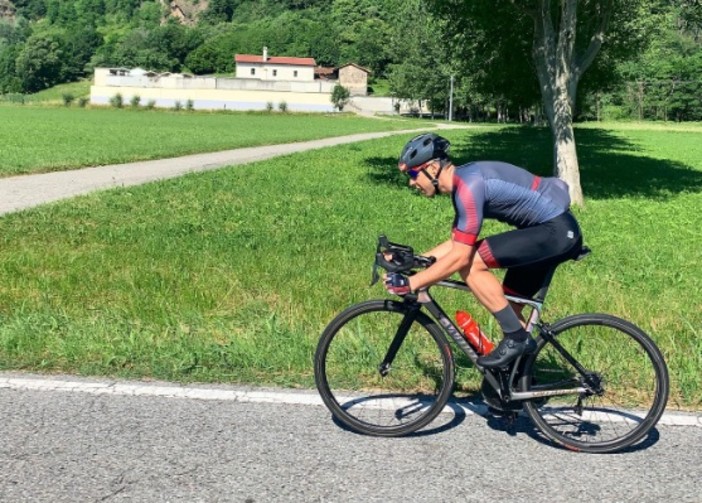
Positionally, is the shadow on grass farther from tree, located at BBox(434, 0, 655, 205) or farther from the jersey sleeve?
the jersey sleeve

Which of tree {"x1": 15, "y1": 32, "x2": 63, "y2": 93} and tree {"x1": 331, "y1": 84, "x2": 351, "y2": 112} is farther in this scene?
tree {"x1": 15, "y1": 32, "x2": 63, "y2": 93}

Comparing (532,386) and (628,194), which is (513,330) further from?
(628,194)

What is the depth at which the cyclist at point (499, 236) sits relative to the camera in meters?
3.35

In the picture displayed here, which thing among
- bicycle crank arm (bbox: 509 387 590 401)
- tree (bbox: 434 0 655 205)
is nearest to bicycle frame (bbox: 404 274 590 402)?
bicycle crank arm (bbox: 509 387 590 401)

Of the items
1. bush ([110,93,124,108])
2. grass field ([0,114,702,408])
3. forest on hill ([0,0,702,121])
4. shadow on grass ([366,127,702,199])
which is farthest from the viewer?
bush ([110,93,124,108])

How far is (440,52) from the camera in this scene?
3004 inches

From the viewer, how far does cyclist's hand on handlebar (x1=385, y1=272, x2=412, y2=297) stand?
11.4ft

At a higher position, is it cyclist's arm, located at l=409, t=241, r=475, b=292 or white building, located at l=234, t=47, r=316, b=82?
white building, located at l=234, t=47, r=316, b=82

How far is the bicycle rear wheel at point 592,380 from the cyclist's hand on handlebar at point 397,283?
32.2 inches

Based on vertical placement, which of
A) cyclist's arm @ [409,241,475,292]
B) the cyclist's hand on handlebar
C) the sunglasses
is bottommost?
the cyclist's hand on handlebar

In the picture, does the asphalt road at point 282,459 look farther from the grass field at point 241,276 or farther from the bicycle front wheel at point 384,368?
the grass field at point 241,276

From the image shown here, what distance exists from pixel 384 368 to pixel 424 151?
141cm

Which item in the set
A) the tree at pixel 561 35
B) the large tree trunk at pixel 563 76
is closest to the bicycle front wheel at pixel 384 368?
the tree at pixel 561 35

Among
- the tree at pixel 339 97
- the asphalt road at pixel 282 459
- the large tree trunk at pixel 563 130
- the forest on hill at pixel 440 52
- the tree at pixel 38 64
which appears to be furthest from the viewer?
the tree at pixel 38 64
